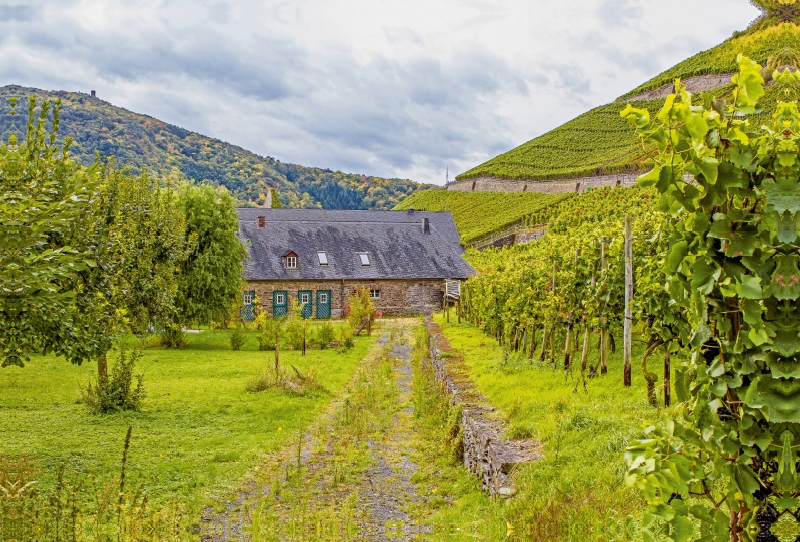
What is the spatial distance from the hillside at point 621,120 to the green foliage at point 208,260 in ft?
139

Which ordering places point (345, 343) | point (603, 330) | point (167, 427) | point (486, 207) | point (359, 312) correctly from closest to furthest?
point (603, 330), point (167, 427), point (345, 343), point (359, 312), point (486, 207)

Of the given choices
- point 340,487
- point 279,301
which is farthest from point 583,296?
point 279,301

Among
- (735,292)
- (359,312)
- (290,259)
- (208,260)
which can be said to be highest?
(290,259)

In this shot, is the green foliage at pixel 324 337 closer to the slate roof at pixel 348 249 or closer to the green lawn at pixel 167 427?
the green lawn at pixel 167 427

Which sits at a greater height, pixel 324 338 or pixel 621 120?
pixel 621 120

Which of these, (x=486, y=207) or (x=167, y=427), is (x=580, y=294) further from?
(x=486, y=207)

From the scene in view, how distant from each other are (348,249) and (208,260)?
15.6 meters

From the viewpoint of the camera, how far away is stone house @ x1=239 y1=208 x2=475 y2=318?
37500 millimetres

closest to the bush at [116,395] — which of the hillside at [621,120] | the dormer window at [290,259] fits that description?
the dormer window at [290,259]

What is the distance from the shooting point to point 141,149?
4712 inches

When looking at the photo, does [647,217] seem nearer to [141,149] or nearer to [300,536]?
[300,536]

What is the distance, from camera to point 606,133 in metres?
82.9

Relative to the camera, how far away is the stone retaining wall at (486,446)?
6855mm

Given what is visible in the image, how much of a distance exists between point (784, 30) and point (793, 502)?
308ft
